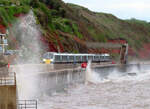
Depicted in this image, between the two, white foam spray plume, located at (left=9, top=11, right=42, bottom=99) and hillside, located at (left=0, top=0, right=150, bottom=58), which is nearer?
white foam spray plume, located at (left=9, top=11, right=42, bottom=99)

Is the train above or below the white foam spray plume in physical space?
below

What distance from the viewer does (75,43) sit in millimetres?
86500

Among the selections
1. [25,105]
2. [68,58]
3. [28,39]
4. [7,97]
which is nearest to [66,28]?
[28,39]

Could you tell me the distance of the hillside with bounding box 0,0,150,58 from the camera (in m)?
71.5

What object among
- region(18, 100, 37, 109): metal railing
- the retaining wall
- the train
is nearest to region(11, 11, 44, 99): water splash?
the train

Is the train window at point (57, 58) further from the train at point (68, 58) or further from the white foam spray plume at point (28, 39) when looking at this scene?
the white foam spray plume at point (28, 39)

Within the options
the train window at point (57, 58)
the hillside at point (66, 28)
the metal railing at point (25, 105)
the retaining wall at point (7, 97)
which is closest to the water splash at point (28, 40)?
the hillside at point (66, 28)

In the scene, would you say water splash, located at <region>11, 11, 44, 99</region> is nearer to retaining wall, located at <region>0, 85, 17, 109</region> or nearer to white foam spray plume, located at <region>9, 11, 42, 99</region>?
white foam spray plume, located at <region>9, 11, 42, 99</region>

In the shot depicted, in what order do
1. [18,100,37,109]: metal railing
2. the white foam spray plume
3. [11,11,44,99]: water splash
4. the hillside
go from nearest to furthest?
[18,100,37,109]: metal railing
[11,11,44,99]: water splash
the white foam spray plume
the hillside

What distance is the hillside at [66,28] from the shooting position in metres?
71.5

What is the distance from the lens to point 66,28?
A: 300 ft

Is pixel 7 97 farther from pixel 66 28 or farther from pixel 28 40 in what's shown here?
pixel 66 28

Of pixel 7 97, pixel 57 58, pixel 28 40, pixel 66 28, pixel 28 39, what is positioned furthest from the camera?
pixel 66 28

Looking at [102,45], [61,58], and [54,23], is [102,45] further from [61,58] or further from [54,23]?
[61,58]
